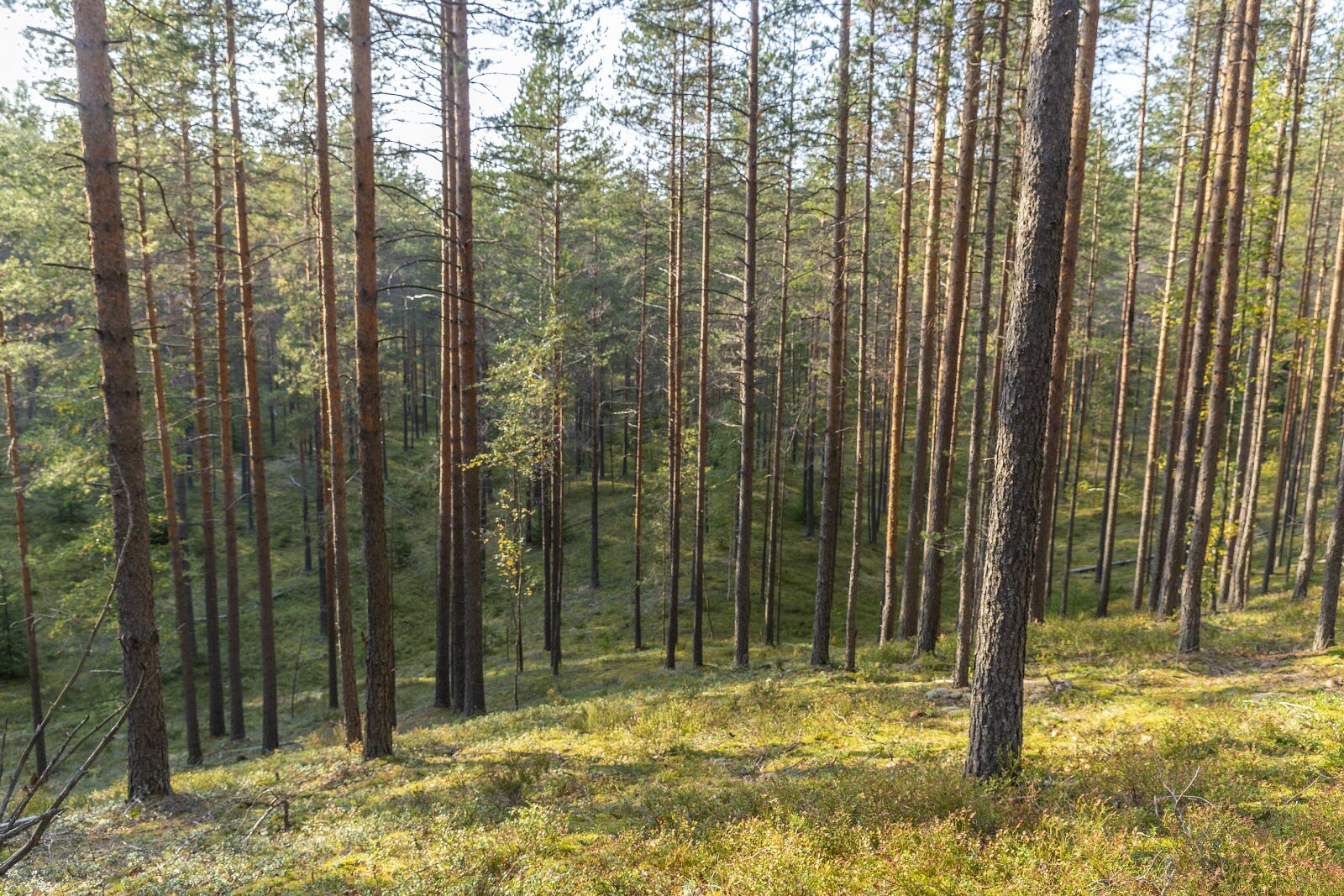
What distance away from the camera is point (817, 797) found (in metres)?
6.84

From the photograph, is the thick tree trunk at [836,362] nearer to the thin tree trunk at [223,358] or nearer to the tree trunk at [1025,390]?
the tree trunk at [1025,390]

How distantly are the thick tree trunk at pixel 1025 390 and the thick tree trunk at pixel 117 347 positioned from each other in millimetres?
9405

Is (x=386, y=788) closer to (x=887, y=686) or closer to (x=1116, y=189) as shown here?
(x=887, y=686)

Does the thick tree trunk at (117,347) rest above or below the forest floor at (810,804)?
above

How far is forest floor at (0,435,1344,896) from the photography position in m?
5.49

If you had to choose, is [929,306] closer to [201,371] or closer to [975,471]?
[975,471]

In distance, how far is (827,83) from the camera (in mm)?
13570

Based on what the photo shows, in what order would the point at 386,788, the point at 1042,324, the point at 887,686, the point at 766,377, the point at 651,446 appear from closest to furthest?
the point at 1042,324
the point at 386,788
the point at 887,686
the point at 766,377
the point at 651,446

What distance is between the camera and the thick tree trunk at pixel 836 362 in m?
13.3

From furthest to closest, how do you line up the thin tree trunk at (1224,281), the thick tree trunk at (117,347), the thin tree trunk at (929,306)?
the thin tree trunk at (929,306) < the thin tree trunk at (1224,281) < the thick tree trunk at (117,347)

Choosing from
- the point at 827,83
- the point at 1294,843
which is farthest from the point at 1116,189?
the point at 1294,843

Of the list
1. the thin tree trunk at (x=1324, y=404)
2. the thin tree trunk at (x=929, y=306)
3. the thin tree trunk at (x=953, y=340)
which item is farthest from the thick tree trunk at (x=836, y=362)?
the thin tree trunk at (x=1324, y=404)

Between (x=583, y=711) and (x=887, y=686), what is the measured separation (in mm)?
5520

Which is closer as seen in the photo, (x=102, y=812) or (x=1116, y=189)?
(x=102, y=812)
